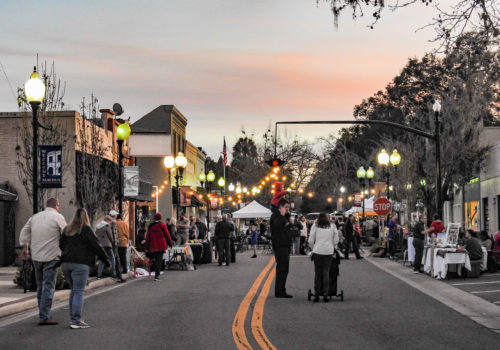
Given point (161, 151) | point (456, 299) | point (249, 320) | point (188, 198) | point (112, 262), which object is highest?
point (161, 151)

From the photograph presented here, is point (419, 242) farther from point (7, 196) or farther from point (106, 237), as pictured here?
point (7, 196)

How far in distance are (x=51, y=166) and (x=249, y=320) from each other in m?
9.20

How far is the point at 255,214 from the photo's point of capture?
46875 mm

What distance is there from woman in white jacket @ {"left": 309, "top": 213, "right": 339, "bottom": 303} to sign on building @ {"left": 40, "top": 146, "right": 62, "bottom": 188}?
7.20m

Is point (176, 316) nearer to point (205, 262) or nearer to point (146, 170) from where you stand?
point (205, 262)

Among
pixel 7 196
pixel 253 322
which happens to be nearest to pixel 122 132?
pixel 7 196

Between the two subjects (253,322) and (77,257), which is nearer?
(77,257)

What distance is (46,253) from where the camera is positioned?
12.8 m

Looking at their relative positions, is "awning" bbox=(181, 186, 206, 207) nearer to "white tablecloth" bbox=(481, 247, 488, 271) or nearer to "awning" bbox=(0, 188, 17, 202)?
"awning" bbox=(0, 188, 17, 202)

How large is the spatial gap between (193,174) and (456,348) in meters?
61.0

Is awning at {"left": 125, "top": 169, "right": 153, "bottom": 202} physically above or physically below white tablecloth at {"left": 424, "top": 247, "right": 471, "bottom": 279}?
above

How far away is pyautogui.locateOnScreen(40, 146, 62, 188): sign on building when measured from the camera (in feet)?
66.0

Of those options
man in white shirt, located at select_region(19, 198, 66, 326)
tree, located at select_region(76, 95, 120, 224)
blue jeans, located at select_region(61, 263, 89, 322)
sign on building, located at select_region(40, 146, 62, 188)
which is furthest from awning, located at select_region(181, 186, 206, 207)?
blue jeans, located at select_region(61, 263, 89, 322)

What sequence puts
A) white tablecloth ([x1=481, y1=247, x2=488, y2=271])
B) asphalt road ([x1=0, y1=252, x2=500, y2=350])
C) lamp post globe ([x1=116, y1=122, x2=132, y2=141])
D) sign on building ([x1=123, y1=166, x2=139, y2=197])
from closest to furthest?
1. asphalt road ([x1=0, y1=252, x2=500, y2=350])
2. white tablecloth ([x1=481, y1=247, x2=488, y2=271])
3. lamp post globe ([x1=116, y1=122, x2=132, y2=141])
4. sign on building ([x1=123, y1=166, x2=139, y2=197])
